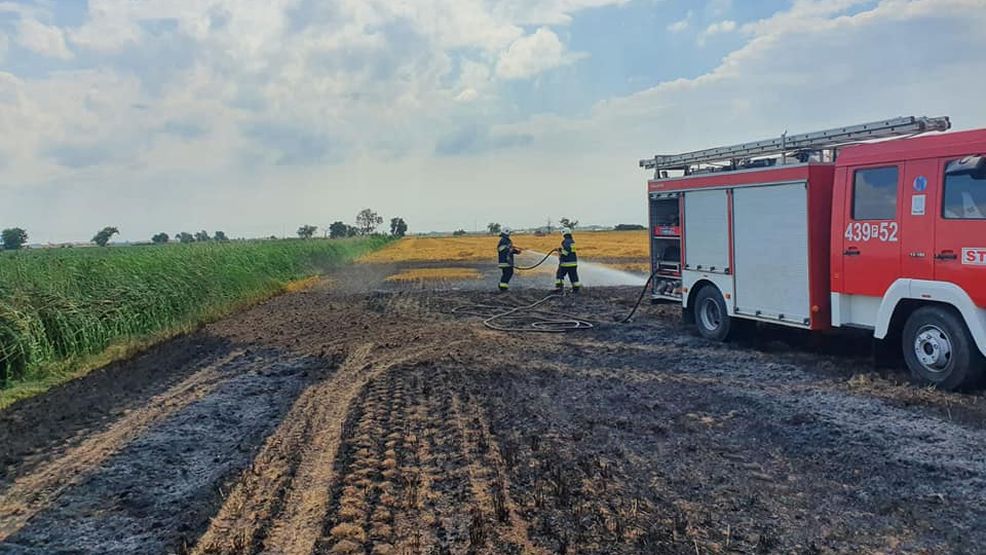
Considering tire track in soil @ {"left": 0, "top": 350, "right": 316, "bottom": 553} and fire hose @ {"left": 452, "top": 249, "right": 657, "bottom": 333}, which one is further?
fire hose @ {"left": 452, "top": 249, "right": 657, "bottom": 333}

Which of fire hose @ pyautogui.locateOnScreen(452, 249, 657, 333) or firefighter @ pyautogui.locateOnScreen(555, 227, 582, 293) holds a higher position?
firefighter @ pyautogui.locateOnScreen(555, 227, 582, 293)

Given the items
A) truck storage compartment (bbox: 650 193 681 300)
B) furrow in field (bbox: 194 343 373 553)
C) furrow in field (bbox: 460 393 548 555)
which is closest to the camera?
furrow in field (bbox: 460 393 548 555)

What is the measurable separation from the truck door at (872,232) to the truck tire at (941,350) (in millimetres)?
532

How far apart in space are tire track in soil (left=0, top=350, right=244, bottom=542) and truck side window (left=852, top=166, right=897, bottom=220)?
786 centimetres

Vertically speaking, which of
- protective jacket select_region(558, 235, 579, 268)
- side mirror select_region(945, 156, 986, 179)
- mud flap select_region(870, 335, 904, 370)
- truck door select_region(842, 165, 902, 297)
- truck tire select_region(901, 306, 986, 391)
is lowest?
mud flap select_region(870, 335, 904, 370)

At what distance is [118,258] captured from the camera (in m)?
16.4

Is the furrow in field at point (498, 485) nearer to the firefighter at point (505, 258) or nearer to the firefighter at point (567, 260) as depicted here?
the firefighter at point (567, 260)

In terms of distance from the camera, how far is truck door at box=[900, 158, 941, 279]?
24.8ft

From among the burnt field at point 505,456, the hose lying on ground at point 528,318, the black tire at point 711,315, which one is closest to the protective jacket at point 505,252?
the hose lying on ground at point 528,318

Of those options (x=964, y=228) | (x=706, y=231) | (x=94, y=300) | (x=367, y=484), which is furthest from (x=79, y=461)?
(x=706, y=231)

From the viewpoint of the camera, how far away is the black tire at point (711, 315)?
11.0 m

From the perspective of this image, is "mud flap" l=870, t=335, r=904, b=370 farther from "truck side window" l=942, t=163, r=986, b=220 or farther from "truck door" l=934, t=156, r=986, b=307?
"truck side window" l=942, t=163, r=986, b=220

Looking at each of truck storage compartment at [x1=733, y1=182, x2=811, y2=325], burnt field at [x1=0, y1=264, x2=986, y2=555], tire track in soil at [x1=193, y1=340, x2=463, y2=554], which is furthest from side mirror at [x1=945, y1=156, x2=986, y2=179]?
tire track in soil at [x1=193, y1=340, x2=463, y2=554]

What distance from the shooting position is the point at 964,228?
7223mm
